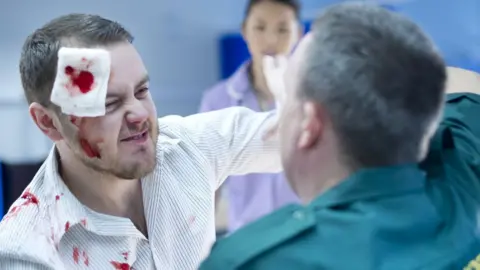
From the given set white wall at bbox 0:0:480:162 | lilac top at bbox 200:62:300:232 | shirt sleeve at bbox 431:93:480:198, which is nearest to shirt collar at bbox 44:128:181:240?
shirt sleeve at bbox 431:93:480:198

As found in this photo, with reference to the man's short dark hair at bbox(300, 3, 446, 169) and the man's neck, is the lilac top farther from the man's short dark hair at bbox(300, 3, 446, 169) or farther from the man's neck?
the man's short dark hair at bbox(300, 3, 446, 169)

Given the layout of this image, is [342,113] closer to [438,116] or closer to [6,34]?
[438,116]

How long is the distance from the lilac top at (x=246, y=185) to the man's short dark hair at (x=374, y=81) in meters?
1.34

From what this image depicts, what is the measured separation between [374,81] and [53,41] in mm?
580

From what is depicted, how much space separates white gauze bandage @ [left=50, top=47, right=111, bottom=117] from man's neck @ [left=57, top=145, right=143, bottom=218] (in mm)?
102

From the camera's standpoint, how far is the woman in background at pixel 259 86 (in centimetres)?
212

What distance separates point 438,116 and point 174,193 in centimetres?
56

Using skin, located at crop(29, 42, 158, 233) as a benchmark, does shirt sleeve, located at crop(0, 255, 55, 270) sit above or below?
A: below

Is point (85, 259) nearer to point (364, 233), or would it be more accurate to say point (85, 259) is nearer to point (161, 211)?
point (161, 211)

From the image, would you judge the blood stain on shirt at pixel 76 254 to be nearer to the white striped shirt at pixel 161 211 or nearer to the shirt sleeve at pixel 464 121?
the white striped shirt at pixel 161 211

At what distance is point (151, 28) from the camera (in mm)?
3623

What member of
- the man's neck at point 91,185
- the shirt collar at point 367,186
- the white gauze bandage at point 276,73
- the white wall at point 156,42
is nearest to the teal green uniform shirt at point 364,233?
the shirt collar at point 367,186

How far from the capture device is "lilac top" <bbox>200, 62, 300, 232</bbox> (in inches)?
83.2

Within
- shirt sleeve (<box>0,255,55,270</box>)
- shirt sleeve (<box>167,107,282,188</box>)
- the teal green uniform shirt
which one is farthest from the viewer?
shirt sleeve (<box>167,107,282,188</box>)
